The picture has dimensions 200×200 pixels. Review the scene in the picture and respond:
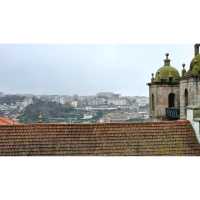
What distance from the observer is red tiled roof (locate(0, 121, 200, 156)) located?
2734 millimetres

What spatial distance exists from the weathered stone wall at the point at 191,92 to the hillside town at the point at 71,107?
170 centimetres

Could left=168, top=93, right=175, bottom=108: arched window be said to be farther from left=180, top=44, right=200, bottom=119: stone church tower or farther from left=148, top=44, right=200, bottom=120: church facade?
left=180, top=44, right=200, bottom=119: stone church tower

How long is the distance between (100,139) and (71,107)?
1087 mm

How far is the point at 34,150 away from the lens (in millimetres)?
2721

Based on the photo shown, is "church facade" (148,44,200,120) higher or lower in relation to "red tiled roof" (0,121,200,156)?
higher

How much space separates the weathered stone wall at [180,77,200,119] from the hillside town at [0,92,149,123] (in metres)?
1.70

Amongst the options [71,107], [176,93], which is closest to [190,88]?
[176,93]

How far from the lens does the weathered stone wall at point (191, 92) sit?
4.05m

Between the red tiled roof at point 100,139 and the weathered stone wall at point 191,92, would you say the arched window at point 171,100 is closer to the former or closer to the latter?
the weathered stone wall at point 191,92

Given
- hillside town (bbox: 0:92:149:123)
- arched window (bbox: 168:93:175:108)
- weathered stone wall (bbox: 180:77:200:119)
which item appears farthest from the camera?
arched window (bbox: 168:93:175:108)

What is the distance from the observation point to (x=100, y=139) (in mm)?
3127

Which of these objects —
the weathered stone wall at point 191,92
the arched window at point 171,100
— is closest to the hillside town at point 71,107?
the weathered stone wall at point 191,92

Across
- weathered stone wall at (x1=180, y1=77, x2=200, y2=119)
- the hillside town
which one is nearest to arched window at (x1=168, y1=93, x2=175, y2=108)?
weathered stone wall at (x1=180, y1=77, x2=200, y2=119)
